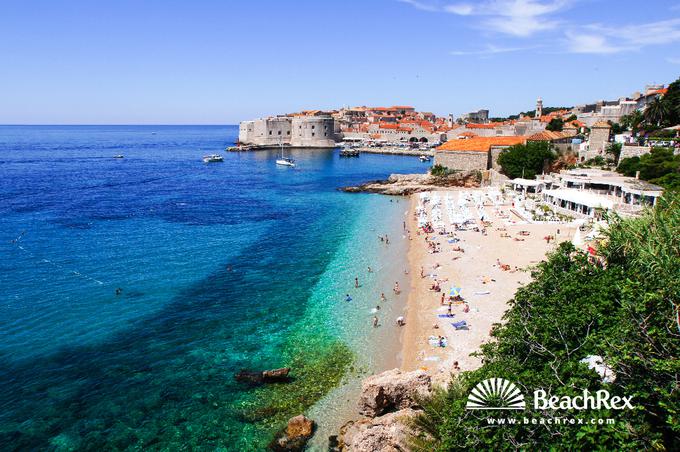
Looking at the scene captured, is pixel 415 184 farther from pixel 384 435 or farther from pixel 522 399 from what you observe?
pixel 522 399

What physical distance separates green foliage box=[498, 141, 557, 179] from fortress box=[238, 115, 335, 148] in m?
60.5

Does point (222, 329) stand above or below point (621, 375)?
below

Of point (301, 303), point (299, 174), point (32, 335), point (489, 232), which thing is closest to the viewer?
point (32, 335)

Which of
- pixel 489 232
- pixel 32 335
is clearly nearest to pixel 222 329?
pixel 32 335

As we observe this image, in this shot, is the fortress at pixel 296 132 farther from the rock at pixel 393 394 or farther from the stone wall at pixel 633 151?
the rock at pixel 393 394

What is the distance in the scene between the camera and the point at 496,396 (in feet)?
22.5

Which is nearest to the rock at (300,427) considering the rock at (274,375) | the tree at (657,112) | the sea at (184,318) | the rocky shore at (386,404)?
the sea at (184,318)

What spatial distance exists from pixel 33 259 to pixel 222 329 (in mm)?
13118

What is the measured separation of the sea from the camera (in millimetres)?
11031

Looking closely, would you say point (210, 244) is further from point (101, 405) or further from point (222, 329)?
point (101, 405)

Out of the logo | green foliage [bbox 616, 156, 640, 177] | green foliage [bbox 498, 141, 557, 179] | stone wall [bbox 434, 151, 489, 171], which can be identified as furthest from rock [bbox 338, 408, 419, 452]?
stone wall [bbox 434, 151, 489, 171]

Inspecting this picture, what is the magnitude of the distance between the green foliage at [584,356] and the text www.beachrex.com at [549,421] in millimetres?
50

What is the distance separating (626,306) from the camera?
7797 millimetres

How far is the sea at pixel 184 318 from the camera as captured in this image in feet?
36.2
